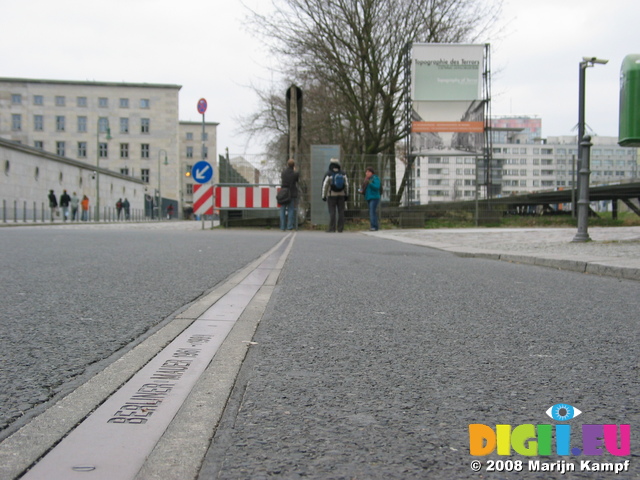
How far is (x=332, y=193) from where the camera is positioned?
18125 mm

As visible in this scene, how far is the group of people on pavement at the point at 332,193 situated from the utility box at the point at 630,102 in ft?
28.2

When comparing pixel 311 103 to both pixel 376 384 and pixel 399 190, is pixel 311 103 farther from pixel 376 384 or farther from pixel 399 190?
pixel 376 384

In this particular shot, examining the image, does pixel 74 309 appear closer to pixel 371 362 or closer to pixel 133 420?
pixel 371 362

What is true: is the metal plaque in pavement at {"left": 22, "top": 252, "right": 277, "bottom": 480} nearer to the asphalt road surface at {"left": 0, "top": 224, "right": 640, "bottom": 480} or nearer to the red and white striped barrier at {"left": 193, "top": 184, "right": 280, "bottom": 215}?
the asphalt road surface at {"left": 0, "top": 224, "right": 640, "bottom": 480}

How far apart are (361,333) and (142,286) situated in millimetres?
2193

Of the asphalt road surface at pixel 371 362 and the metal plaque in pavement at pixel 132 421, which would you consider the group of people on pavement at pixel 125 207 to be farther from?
the metal plaque in pavement at pixel 132 421

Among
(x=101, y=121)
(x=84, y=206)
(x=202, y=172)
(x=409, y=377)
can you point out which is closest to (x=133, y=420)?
(x=409, y=377)

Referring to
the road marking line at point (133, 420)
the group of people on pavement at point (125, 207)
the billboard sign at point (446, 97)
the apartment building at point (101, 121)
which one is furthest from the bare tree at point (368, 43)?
the apartment building at point (101, 121)

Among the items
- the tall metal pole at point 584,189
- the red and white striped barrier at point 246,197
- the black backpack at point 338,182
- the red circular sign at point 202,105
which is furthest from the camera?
the red and white striped barrier at point 246,197

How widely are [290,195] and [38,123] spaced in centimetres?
7176

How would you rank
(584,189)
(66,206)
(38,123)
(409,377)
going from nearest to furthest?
(409,377)
(584,189)
(66,206)
(38,123)


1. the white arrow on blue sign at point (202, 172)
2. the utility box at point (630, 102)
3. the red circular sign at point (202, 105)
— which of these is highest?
the red circular sign at point (202, 105)

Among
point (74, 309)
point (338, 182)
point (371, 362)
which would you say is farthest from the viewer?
point (338, 182)

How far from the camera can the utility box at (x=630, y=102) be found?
10.5m
